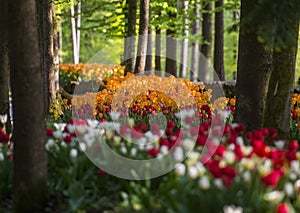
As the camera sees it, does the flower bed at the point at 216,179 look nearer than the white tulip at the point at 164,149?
Yes

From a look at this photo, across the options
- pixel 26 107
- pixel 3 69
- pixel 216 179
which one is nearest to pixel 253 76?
pixel 216 179

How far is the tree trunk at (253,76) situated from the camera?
623cm

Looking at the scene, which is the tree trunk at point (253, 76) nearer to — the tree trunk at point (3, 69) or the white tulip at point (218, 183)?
the white tulip at point (218, 183)

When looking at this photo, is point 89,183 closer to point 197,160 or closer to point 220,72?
point 197,160

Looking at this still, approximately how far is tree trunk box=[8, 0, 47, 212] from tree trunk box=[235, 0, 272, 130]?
3.01 m

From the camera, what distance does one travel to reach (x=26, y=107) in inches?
175

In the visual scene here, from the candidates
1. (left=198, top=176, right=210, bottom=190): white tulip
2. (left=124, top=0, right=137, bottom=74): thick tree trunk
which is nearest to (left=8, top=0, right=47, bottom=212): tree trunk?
(left=198, top=176, right=210, bottom=190): white tulip

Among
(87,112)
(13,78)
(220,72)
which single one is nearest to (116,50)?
(220,72)

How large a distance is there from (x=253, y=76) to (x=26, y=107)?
10.5ft

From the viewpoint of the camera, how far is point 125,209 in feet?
12.6

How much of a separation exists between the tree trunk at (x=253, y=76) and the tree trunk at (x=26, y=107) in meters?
3.01

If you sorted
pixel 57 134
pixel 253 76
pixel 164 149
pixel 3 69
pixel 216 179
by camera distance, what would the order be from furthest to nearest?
pixel 3 69 → pixel 253 76 → pixel 57 134 → pixel 164 149 → pixel 216 179

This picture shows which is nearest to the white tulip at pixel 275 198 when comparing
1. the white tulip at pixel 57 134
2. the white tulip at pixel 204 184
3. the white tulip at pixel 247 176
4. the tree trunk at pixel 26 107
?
the white tulip at pixel 247 176

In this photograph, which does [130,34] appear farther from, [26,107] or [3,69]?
[26,107]
